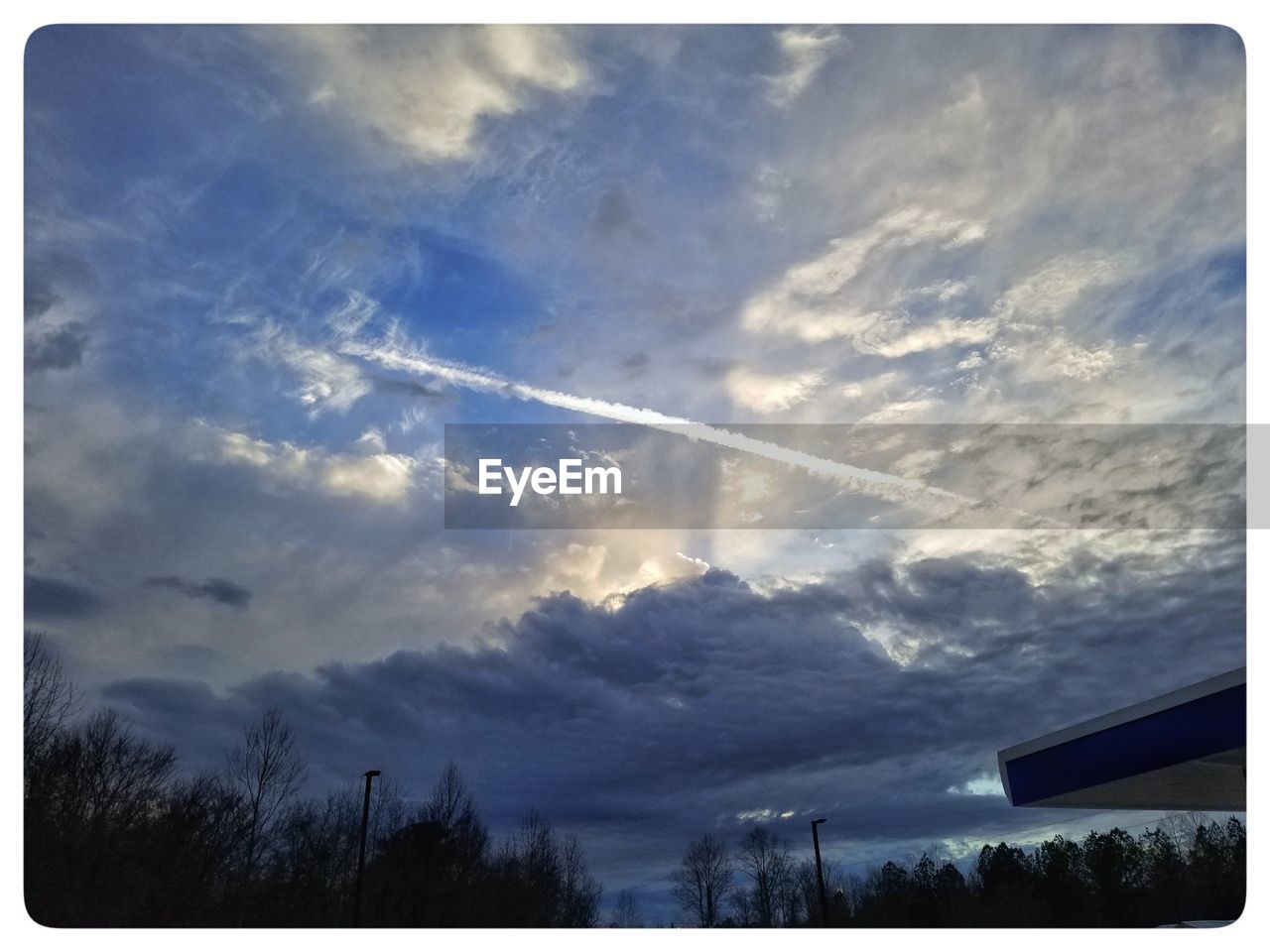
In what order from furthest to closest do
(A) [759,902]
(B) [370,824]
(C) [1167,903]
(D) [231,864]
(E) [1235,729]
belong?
1. (A) [759,902]
2. (C) [1167,903]
3. (B) [370,824]
4. (D) [231,864]
5. (E) [1235,729]

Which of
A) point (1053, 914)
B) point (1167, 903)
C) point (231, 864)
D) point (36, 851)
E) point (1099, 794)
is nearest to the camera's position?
point (1099, 794)

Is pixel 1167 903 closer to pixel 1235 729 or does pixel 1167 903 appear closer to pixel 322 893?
pixel 322 893

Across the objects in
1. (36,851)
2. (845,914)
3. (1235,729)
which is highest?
(1235,729)

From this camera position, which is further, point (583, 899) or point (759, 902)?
point (759, 902)

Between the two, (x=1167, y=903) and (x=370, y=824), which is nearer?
(x=370, y=824)
